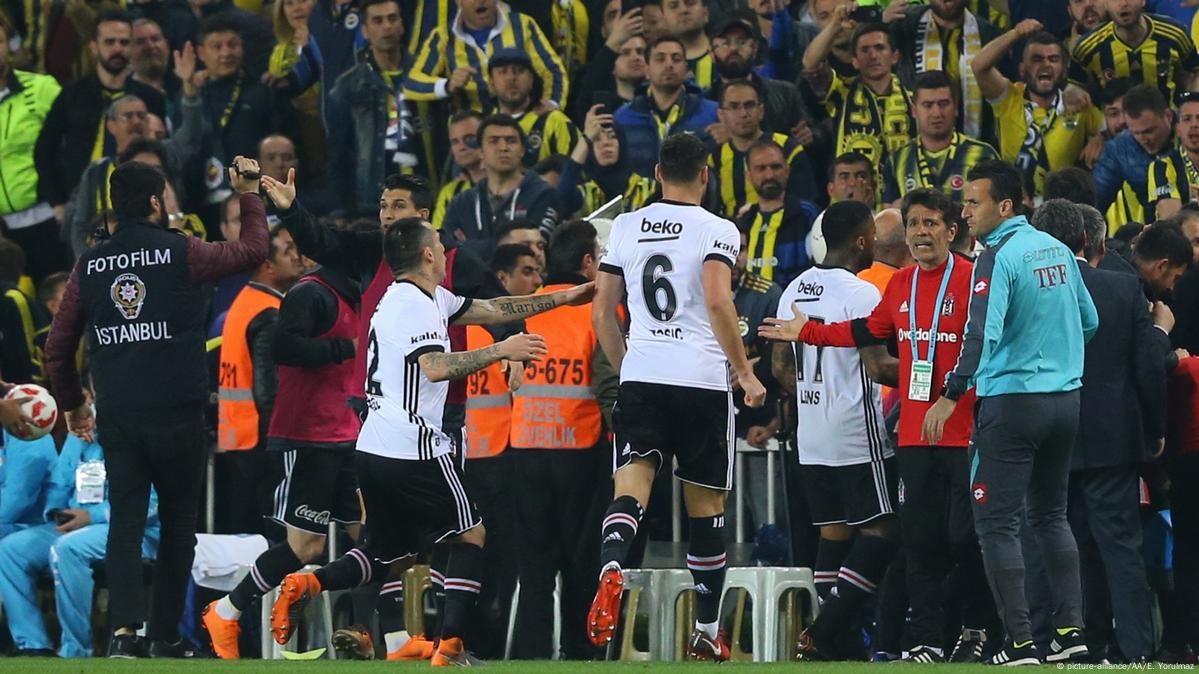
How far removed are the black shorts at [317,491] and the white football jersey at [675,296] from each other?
7.90 feet

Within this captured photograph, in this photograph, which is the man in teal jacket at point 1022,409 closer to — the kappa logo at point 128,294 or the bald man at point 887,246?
the bald man at point 887,246

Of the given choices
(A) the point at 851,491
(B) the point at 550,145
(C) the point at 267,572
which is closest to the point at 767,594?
(A) the point at 851,491

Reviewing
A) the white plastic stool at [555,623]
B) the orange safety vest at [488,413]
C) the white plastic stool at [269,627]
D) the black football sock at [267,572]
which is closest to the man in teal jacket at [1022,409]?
the white plastic stool at [555,623]

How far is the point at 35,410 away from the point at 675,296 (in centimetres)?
438

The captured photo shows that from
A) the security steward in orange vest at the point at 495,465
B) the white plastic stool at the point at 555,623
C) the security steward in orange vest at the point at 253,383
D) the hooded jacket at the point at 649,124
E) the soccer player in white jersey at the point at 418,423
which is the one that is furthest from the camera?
the hooded jacket at the point at 649,124

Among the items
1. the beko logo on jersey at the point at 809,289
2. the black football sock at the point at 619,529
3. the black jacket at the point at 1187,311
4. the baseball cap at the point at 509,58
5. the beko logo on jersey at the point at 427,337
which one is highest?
the baseball cap at the point at 509,58

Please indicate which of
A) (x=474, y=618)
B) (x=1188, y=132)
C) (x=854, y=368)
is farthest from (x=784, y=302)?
(x=1188, y=132)

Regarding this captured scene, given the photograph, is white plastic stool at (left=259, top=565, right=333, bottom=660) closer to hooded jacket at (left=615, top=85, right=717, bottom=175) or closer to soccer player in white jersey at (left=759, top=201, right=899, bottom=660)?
soccer player in white jersey at (left=759, top=201, right=899, bottom=660)

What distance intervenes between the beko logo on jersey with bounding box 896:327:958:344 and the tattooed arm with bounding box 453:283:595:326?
5.19 feet

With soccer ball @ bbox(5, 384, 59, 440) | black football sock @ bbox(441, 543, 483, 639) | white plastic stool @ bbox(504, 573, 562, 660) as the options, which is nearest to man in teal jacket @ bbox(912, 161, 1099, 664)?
black football sock @ bbox(441, 543, 483, 639)

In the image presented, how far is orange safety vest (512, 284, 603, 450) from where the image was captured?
38.7 feet

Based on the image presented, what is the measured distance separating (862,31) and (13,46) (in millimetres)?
8040

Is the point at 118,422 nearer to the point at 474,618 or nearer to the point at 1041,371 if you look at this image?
the point at 474,618

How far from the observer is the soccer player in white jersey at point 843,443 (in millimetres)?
10766
